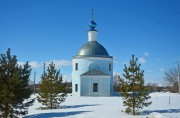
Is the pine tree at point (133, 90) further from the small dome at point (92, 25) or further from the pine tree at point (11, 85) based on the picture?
the small dome at point (92, 25)

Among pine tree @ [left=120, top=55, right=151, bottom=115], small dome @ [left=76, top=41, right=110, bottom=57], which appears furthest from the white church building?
pine tree @ [left=120, top=55, right=151, bottom=115]

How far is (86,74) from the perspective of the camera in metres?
47.3

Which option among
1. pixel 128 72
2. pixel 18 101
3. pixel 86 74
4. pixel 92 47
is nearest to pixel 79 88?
pixel 86 74

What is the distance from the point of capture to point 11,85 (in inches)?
712

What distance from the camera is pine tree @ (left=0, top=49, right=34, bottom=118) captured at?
58.2ft

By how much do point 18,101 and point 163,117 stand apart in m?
8.78

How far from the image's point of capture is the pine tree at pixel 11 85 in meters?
17.8

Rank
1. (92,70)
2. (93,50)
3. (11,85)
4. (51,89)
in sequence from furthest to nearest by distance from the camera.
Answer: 1. (93,50)
2. (92,70)
3. (51,89)
4. (11,85)

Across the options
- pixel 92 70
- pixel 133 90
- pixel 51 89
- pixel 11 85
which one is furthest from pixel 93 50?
pixel 11 85

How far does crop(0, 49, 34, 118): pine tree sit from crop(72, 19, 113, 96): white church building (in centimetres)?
2858

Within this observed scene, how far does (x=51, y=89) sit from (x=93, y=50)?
22.7 meters

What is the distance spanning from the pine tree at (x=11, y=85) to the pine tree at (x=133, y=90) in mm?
7247

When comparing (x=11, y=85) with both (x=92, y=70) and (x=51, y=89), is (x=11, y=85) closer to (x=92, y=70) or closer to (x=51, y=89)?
(x=51, y=89)

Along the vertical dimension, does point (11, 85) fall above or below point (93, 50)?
below
